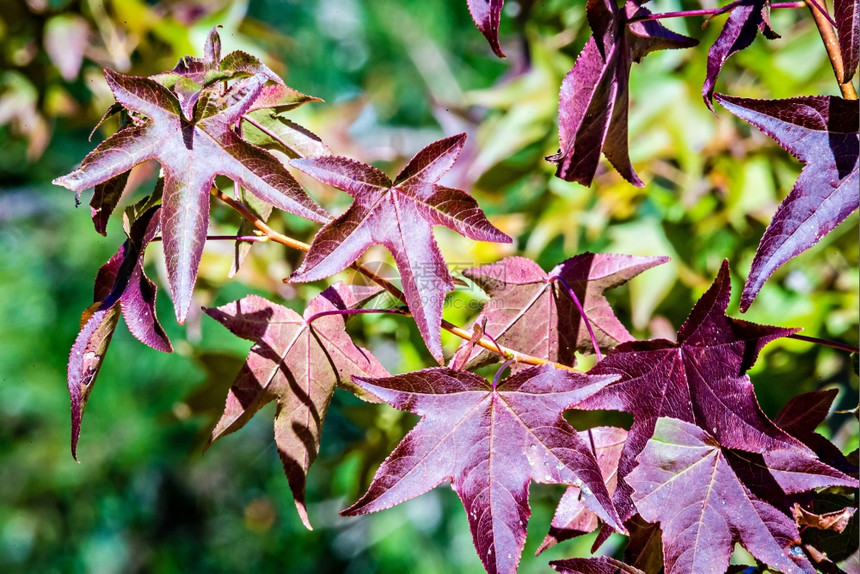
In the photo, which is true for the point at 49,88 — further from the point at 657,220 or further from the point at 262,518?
the point at 262,518

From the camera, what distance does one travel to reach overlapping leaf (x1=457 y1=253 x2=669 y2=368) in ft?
1.40

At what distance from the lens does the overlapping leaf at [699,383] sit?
0.34 m

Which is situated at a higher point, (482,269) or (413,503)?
(482,269)

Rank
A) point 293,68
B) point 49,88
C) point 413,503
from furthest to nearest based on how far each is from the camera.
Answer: point 293,68 < point 413,503 < point 49,88

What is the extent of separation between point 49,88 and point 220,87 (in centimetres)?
80

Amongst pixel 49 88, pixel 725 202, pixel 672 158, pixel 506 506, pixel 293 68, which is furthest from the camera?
pixel 293 68

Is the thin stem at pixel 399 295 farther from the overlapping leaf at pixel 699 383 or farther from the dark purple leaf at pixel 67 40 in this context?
the dark purple leaf at pixel 67 40

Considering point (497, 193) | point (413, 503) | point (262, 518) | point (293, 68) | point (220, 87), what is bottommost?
point (262, 518)

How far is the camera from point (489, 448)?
0.35 meters

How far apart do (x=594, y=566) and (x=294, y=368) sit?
0.21 meters

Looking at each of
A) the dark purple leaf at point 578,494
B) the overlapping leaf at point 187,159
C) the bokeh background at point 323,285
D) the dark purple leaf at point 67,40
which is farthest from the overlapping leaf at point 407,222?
the dark purple leaf at point 67,40

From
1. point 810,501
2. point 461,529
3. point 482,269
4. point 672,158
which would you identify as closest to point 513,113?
point 672,158

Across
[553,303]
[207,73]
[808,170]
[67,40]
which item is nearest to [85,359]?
[207,73]

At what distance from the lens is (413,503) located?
1811mm
